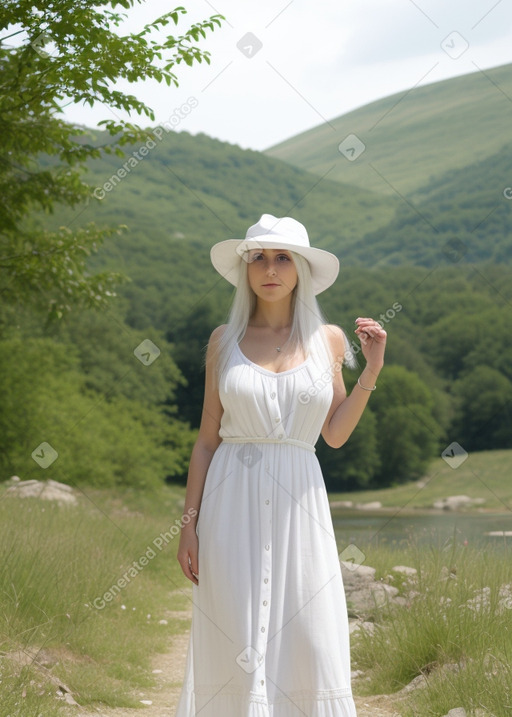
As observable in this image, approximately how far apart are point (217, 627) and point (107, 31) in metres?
5.31

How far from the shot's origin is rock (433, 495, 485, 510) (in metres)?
53.8

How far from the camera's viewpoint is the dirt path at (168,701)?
480 cm

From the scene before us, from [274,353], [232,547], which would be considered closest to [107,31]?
[274,353]

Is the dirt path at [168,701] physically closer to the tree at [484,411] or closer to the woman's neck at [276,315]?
the woman's neck at [276,315]

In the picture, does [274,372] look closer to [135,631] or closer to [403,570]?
[135,631]

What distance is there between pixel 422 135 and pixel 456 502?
107 meters

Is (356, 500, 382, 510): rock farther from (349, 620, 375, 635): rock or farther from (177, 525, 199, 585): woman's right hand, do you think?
(177, 525, 199, 585): woman's right hand

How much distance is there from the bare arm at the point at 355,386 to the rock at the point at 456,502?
170 ft

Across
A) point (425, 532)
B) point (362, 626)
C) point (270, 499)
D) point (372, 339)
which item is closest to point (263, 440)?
point (270, 499)

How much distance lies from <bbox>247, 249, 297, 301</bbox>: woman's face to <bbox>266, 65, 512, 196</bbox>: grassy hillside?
124692 millimetres

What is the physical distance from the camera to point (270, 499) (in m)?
3.26

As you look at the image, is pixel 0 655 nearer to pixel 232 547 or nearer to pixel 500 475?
pixel 232 547

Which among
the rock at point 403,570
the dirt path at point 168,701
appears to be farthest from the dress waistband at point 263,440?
the rock at point 403,570

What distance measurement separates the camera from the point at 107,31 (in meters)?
7.02
